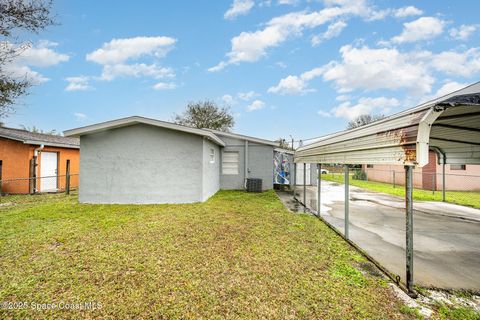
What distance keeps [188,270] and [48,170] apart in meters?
13.0

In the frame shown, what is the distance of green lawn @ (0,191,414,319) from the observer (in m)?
2.49

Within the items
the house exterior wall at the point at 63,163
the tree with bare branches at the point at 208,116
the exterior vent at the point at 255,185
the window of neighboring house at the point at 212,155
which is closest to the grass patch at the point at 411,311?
the window of neighboring house at the point at 212,155

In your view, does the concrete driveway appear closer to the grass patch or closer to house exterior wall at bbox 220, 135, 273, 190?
the grass patch

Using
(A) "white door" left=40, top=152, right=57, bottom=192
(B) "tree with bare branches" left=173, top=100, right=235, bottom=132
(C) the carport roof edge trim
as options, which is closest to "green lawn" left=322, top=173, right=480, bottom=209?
(C) the carport roof edge trim

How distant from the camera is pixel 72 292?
2773mm

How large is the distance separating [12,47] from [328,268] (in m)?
11.0

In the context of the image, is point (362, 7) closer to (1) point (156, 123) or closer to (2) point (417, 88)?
(1) point (156, 123)

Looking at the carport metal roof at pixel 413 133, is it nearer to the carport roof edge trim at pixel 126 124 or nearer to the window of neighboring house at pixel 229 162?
the carport roof edge trim at pixel 126 124

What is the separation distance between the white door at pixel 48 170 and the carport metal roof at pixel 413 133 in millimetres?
13844

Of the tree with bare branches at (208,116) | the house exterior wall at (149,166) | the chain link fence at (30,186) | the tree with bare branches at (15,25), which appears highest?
the tree with bare branches at (208,116)

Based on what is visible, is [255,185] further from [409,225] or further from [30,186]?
[30,186]

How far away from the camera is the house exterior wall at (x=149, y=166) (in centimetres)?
838

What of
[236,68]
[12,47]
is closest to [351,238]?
[12,47]

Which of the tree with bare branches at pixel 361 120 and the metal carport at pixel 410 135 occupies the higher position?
the tree with bare branches at pixel 361 120
